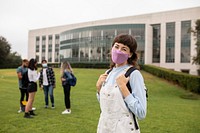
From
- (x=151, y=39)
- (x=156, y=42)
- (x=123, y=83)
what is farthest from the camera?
(x=156, y=42)

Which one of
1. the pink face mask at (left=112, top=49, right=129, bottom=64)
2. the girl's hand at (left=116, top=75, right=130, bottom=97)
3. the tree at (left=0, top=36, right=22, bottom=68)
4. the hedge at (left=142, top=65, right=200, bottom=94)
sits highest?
the tree at (left=0, top=36, right=22, bottom=68)

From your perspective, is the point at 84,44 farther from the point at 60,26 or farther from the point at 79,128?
the point at 79,128

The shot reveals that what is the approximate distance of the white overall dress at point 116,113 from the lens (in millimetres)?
2354

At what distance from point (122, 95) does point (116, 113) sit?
0.18m

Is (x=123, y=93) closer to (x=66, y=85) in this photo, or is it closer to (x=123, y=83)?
(x=123, y=83)

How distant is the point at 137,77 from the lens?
234cm

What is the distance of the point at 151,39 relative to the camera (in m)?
49.0

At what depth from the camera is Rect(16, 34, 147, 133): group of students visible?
7.64 feet

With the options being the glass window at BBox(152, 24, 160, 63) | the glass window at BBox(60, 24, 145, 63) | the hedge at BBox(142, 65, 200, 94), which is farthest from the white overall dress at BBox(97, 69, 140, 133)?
the glass window at BBox(152, 24, 160, 63)

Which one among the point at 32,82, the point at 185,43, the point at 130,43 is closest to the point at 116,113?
the point at 130,43

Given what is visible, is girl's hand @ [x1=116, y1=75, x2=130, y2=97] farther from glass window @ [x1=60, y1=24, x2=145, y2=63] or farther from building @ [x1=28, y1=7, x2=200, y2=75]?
glass window @ [x1=60, y1=24, x2=145, y2=63]

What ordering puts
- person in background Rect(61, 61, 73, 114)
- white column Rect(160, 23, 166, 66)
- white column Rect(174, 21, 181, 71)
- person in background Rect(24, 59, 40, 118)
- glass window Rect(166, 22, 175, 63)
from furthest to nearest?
white column Rect(160, 23, 166, 66)
glass window Rect(166, 22, 175, 63)
white column Rect(174, 21, 181, 71)
person in background Rect(61, 61, 73, 114)
person in background Rect(24, 59, 40, 118)

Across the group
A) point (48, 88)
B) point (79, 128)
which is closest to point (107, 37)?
point (48, 88)

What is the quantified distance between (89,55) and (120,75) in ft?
159
